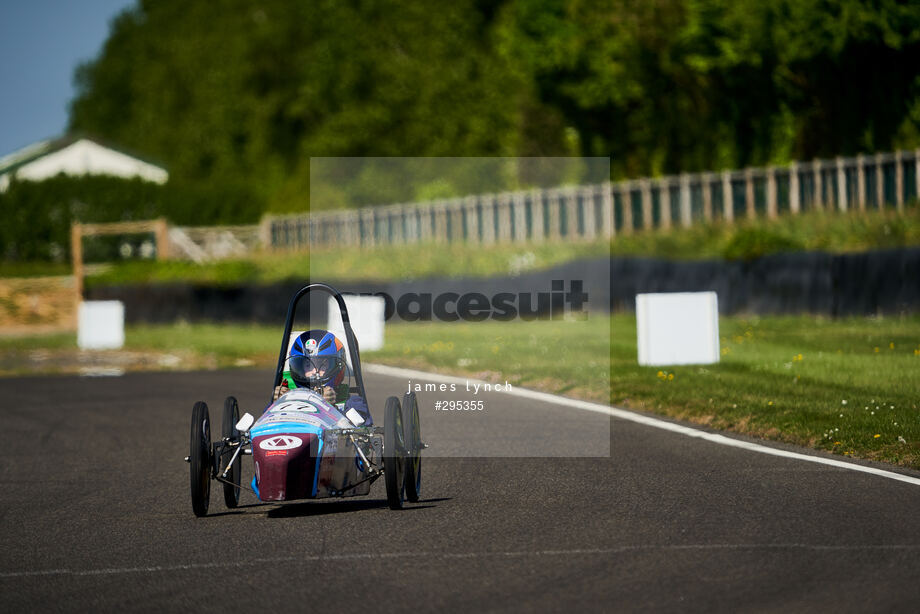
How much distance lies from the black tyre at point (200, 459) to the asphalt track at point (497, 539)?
0.41ft

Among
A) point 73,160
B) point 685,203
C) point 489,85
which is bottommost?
point 685,203

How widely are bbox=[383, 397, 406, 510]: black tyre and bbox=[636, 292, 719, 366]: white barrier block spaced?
865 centimetres

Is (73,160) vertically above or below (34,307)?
above

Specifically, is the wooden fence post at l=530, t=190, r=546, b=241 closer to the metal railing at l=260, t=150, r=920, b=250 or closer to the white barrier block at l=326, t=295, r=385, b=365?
the metal railing at l=260, t=150, r=920, b=250

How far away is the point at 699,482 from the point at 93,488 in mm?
4149

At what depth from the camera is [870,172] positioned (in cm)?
2809

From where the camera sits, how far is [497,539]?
7664 mm

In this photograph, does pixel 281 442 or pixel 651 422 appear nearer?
pixel 281 442

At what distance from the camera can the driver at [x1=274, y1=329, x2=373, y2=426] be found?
29.9 feet

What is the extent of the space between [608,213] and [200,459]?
89.5 feet

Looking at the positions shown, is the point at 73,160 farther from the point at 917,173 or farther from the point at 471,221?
the point at 917,173

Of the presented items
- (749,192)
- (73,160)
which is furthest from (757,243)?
(73,160)

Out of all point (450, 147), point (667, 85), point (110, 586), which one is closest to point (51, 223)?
point (450, 147)

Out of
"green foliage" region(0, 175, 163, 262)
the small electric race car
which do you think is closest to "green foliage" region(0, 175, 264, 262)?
"green foliage" region(0, 175, 163, 262)
